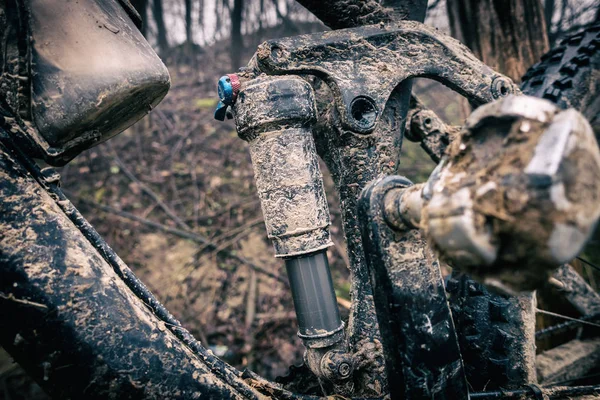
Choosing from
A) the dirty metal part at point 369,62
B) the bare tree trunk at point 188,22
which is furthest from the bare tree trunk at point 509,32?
the bare tree trunk at point 188,22

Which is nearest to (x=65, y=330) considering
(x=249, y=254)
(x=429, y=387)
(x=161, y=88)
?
(x=161, y=88)

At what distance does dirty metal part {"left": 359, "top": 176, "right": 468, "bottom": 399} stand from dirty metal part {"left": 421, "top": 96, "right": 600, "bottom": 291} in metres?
0.21

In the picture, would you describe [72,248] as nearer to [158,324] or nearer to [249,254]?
[158,324]

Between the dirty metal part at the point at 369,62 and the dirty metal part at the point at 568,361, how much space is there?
139 cm

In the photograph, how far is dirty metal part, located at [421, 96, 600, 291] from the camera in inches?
18.0

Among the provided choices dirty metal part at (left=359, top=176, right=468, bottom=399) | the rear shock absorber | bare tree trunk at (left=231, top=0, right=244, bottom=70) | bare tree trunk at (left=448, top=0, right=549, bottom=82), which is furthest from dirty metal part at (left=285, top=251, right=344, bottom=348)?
bare tree trunk at (left=231, top=0, right=244, bottom=70)

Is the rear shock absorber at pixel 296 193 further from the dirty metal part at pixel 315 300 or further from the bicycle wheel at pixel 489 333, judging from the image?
the bicycle wheel at pixel 489 333

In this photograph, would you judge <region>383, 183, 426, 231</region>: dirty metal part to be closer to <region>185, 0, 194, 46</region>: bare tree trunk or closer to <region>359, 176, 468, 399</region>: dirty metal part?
<region>359, 176, 468, 399</region>: dirty metal part

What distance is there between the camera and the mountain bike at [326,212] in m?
0.50

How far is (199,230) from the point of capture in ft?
11.9

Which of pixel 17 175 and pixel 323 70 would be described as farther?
pixel 323 70

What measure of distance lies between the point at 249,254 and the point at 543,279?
10.2ft

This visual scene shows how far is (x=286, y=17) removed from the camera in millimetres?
8125

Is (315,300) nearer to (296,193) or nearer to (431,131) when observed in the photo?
(296,193)
